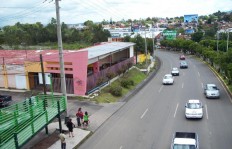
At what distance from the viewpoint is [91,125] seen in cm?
2502

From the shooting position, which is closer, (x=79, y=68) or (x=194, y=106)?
(x=194, y=106)

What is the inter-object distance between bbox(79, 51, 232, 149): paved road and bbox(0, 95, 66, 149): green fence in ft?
10.5

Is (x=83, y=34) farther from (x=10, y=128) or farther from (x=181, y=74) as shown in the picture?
(x=10, y=128)

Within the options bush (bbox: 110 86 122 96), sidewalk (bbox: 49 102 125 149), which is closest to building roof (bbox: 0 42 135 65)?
bush (bbox: 110 86 122 96)

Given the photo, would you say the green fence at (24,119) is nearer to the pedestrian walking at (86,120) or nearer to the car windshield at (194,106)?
the pedestrian walking at (86,120)

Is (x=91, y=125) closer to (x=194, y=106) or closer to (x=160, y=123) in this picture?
(x=160, y=123)

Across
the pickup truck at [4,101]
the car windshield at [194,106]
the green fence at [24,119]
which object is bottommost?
the pickup truck at [4,101]

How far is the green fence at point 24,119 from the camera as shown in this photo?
16.5m

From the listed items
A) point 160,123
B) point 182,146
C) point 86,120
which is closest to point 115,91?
point 160,123

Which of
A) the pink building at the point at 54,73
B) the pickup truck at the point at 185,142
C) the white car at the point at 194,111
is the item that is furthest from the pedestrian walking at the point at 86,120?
the pink building at the point at 54,73

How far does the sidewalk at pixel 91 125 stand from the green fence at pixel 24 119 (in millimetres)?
1943

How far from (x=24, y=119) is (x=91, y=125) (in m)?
7.13

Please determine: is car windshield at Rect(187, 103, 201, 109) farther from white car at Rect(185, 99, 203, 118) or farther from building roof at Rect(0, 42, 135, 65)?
building roof at Rect(0, 42, 135, 65)

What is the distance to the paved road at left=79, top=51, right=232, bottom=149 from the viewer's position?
2061 cm
